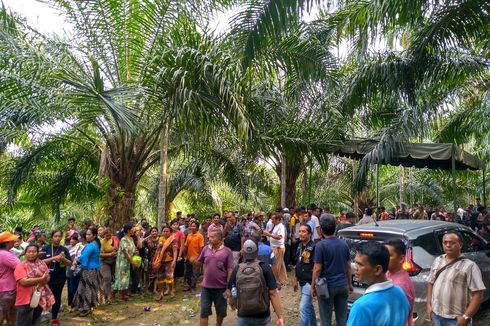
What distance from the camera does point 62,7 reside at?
9.70 meters

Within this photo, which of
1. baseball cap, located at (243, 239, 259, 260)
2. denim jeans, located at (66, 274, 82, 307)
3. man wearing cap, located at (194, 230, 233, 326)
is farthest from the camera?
denim jeans, located at (66, 274, 82, 307)

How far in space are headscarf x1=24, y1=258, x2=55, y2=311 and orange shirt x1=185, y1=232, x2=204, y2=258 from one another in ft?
11.6

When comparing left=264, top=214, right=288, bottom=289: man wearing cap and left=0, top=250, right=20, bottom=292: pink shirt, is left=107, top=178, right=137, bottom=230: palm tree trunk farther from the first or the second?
left=0, top=250, right=20, bottom=292: pink shirt

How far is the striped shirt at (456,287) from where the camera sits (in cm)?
410

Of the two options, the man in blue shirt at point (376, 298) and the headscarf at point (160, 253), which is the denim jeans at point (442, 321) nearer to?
the man in blue shirt at point (376, 298)

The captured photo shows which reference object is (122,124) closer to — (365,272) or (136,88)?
(136,88)

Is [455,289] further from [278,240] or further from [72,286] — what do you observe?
[72,286]

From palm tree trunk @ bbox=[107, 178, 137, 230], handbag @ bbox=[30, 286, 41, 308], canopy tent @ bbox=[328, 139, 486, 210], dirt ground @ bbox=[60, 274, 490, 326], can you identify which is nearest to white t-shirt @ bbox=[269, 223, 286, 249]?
dirt ground @ bbox=[60, 274, 490, 326]

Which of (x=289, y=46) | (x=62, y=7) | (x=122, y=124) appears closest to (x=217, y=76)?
(x=289, y=46)

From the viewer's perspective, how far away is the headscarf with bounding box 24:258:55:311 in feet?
19.4

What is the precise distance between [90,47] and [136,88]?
9.31 ft

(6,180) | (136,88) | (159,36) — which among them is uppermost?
(159,36)

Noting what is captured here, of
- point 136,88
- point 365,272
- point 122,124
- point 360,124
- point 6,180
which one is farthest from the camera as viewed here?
point 360,124

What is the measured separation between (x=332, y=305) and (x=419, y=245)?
1539 millimetres
